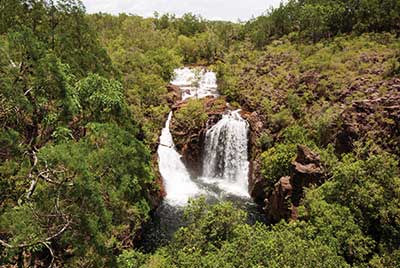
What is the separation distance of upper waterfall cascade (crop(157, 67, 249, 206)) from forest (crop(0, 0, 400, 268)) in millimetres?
1032

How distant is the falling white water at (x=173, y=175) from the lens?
27.4m

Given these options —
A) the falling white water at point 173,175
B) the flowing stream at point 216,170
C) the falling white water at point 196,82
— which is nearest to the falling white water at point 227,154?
the flowing stream at point 216,170

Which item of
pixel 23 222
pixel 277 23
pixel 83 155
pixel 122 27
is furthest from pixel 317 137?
pixel 122 27

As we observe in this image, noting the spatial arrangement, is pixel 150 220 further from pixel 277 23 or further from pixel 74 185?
pixel 277 23

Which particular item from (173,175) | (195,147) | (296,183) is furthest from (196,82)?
(296,183)

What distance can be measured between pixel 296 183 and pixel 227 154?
9750 mm

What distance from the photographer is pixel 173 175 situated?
30.5 metres

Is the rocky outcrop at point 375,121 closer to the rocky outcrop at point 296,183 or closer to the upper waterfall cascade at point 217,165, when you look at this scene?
the rocky outcrop at point 296,183

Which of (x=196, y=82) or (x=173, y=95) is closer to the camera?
(x=173, y=95)

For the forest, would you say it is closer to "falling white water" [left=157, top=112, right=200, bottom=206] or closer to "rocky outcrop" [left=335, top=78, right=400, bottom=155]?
"rocky outcrop" [left=335, top=78, right=400, bottom=155]

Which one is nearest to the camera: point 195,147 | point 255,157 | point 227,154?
point 255,157

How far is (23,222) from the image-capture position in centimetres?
812

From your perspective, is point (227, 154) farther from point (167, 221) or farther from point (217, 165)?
point (167, 221)

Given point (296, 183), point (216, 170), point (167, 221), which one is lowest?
point (167, 221)
